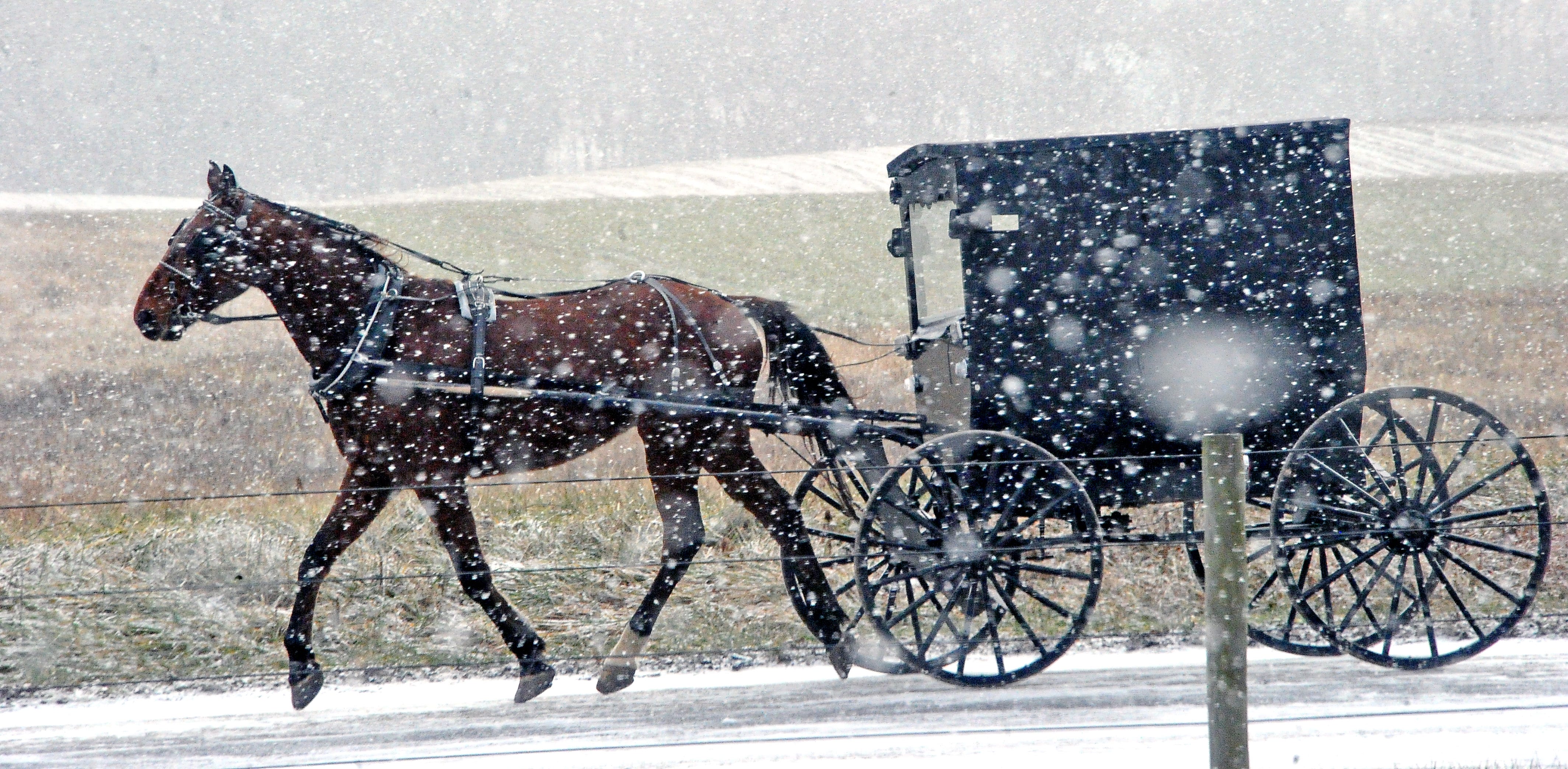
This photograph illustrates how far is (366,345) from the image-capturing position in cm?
448

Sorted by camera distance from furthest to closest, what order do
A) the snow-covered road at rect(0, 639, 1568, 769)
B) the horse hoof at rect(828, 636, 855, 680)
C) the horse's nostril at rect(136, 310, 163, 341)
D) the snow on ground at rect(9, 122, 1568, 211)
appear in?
the snow on ground at rect(9, 122, 1568, 211)
the horse hoof at rect(828, 636, 855, 680)
the horse's nostril at rect(136, 310, 163, 341)
the snow-covered road at rect(0, 639, 1568, 769)

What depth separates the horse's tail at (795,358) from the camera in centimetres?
527

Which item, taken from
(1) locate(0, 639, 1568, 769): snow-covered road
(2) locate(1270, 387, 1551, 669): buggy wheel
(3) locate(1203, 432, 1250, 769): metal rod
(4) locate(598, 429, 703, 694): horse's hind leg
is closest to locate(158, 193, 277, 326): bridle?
(1) locate(0, 639, 1568, 769): snow-covered road

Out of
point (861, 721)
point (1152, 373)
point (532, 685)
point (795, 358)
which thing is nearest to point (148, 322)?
point (532, 685)

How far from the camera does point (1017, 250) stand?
166 inches

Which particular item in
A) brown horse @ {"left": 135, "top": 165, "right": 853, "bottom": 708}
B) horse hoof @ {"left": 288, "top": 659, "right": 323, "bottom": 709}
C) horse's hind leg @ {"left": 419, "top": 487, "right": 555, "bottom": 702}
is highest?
brown horse @ {"left": 135, "top": 165, "right": 853, "bottom": 708}

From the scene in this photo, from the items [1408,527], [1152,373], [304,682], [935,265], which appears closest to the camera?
[1408,527]

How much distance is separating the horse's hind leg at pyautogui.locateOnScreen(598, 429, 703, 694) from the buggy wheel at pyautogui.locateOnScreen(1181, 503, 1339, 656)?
7.50 ft

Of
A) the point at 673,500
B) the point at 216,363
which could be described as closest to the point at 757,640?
the point at 673,500

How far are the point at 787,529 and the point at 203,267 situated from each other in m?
2.80

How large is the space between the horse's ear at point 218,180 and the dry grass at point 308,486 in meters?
1.92

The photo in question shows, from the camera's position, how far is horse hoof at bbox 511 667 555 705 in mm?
4457

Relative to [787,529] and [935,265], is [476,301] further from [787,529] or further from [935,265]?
[935,265]

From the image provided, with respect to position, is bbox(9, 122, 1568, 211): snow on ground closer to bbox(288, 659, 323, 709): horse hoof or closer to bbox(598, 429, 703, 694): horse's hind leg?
bbox(598, 429, 703, 694): horse's hind leg
